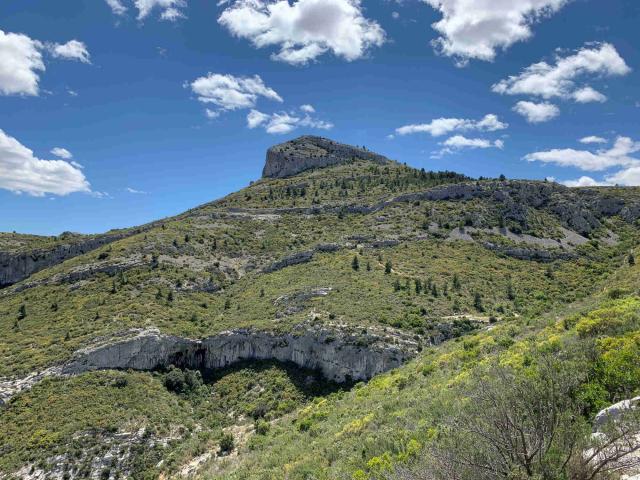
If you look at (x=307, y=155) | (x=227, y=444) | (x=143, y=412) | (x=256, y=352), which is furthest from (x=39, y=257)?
(x=227, y=444)

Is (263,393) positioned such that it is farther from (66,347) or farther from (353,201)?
(353,201)

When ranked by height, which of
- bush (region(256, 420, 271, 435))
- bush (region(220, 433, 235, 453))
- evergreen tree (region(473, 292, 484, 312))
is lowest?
bush (region(220, 433, 235, 453))

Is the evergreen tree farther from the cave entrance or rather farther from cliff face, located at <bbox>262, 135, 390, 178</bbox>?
cliff face, located at <bbox>262, 135, 390, 178</bbox>

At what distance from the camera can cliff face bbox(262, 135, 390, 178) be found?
14862 centimetres

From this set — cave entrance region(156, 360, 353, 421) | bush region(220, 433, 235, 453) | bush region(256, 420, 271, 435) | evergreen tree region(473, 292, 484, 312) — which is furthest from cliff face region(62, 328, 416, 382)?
evergreen tree region(473, 292, 484, 312)

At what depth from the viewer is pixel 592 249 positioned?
238 feet

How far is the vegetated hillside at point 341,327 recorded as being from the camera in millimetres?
14094

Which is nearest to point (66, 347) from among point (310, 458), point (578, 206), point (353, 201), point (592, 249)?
point (310, 458)

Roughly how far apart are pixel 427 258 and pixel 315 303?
24.9 meters

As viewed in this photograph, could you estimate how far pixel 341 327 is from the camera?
42.4 metres

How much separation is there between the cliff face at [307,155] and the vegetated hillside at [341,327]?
4729cm

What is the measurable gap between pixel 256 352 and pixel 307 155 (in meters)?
115

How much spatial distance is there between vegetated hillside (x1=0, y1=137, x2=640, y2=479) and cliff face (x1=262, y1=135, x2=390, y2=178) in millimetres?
47289

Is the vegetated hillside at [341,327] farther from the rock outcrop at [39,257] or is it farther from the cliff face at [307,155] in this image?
the cliff face at [307,155]
